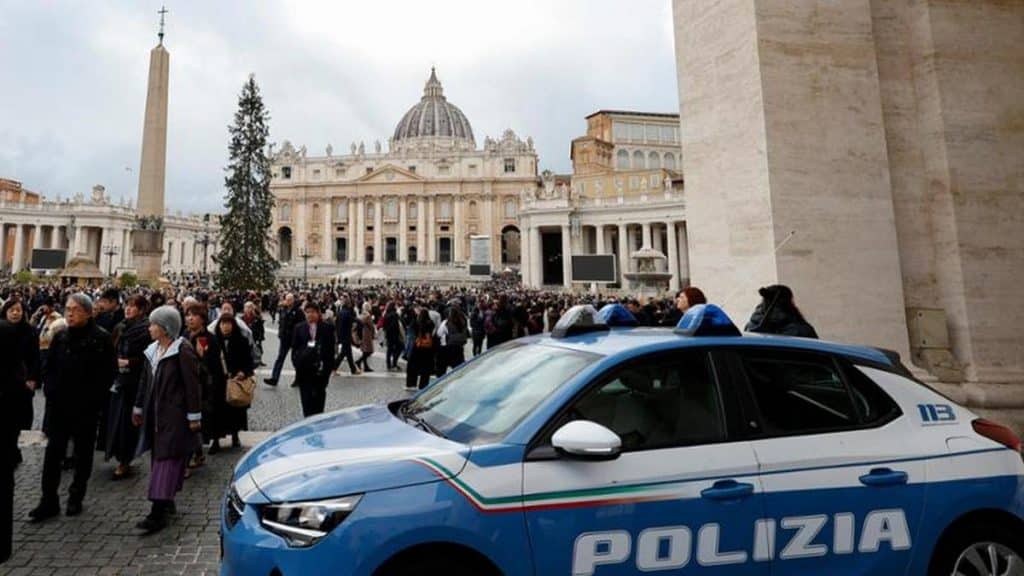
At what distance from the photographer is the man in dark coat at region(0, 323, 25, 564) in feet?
11.4

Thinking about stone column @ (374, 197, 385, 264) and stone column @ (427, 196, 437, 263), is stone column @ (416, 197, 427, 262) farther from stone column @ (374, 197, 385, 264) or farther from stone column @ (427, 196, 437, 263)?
stone column @ (374, 197, 385, 264)

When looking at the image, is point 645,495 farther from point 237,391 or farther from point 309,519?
point 237,391

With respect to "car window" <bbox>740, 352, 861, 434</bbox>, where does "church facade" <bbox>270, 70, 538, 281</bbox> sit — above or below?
above

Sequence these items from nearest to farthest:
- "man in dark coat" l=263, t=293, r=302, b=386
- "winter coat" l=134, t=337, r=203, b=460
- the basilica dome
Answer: "winter coat" l=134, t=337, r=203, b=460
"man in dark coat" l=263, t=293, r=302, b=386
the basilica dome

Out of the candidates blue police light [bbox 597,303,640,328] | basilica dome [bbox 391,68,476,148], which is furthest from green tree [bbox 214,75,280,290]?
basilica dome [bbox 391,68,476,148]

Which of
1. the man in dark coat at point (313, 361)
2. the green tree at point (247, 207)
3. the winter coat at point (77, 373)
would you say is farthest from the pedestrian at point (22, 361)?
the green tree at point (247, 207)

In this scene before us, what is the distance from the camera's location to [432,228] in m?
80.4

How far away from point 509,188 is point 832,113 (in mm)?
74967

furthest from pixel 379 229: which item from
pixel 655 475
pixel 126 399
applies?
pixel 655 475

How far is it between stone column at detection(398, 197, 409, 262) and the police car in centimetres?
7889

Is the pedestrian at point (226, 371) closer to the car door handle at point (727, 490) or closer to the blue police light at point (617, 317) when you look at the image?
the blue police light at point (617, 317)

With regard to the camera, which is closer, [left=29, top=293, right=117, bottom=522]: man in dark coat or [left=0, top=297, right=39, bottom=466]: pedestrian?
[left=0, top=297, right=39, bottom=466]: pedestrian

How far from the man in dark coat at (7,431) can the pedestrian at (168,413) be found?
73cm

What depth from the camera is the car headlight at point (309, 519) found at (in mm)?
1977
